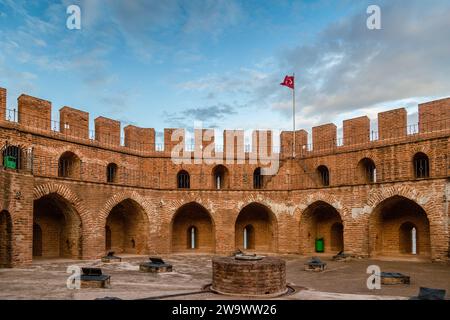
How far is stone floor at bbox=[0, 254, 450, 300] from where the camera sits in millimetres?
10163

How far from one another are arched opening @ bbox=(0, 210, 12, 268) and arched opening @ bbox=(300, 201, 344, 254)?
13939 millimetres

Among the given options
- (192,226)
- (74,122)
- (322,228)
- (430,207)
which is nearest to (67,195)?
(74,122)

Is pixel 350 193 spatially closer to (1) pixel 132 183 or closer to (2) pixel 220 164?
(2) pixel 220 164

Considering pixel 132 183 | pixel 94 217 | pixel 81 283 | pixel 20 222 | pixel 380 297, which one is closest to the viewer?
pixel 380 297

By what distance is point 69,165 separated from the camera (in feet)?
67.4

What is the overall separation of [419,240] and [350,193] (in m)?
4.08

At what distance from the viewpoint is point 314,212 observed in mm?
22859

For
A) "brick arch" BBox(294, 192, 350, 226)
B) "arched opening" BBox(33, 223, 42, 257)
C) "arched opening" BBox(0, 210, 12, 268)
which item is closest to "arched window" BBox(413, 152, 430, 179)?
"brick arch" BBox(294, 192, 350, 226)

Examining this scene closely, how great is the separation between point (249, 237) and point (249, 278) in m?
15.1

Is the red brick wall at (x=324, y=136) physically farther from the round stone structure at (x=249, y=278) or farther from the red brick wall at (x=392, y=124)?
the round stone structure at (x=249, y=278)

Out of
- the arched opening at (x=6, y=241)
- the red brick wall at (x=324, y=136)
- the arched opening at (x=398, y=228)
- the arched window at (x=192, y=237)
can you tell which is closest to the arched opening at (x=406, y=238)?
the arched opening at (x=398, y=228)

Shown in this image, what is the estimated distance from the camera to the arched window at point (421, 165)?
66.3 ft

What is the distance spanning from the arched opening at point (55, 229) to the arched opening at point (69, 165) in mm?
1731
